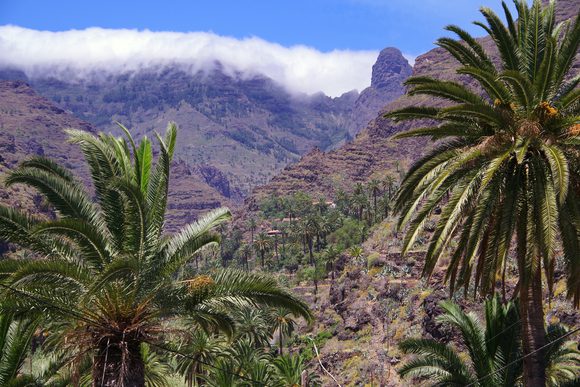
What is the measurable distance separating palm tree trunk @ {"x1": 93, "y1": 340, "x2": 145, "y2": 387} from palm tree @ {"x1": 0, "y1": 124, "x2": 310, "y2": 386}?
2 cm

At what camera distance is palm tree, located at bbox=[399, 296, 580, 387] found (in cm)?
1548

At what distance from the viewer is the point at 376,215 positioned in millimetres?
145500

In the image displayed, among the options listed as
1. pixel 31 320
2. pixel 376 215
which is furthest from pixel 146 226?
pixel 376 215

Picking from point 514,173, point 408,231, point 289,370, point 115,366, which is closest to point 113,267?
point 115,366

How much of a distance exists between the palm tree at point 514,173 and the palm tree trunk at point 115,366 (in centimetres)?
607

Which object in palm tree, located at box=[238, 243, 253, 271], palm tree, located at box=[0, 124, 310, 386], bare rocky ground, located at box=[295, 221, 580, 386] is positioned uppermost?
palm tree, located at box=[0, 124, 310, 386]

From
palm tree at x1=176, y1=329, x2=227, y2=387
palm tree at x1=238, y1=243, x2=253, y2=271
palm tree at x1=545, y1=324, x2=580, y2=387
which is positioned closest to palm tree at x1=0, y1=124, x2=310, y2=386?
palm tree at x1=545, y1=324, x2=580, y2=387

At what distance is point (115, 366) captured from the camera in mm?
11766

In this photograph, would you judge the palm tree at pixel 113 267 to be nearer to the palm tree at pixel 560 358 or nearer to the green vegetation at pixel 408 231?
the green vegetation at pixel 408 231

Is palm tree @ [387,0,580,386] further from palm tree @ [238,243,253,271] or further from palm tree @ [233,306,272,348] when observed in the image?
palm tree @ [238,243,253,271]

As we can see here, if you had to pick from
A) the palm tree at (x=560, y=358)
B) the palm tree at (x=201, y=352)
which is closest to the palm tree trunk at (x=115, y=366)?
the palm tree at (x=560, y=358)

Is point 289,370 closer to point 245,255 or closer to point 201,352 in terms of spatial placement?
point 201,352

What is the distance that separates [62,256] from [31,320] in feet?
4.78

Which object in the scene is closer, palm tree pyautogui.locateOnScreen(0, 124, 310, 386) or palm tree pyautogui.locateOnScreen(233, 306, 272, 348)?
palm tree pyautogui.locateOnScreen(0, 124, 310, 386)
